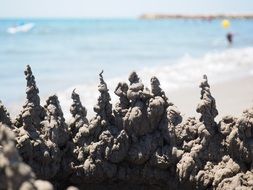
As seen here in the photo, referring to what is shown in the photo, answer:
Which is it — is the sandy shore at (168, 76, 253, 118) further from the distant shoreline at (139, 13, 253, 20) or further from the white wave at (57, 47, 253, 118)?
the distant shoreline at (139, 13, 253, 20)

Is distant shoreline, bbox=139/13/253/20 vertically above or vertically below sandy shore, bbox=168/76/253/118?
above

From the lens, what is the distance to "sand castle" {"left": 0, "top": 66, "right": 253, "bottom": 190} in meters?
4.25

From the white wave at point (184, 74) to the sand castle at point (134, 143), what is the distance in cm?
486

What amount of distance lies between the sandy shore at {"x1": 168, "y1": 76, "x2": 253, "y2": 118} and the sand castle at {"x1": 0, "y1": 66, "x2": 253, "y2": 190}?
526 centimetres

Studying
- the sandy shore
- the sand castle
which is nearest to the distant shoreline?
the sandy shore

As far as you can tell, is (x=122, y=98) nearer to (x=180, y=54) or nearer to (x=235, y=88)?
(x=235, y=88)

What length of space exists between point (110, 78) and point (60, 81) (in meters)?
1.51

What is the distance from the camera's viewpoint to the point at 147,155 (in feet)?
14.4

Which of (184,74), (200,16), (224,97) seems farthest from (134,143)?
(200,16)

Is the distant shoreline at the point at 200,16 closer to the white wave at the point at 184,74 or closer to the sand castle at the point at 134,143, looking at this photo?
the white wave at the point at 184,74

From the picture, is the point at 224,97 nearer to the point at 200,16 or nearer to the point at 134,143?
the point at 134,143

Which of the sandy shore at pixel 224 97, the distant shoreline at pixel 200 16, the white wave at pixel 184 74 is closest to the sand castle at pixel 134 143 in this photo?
the white wave at pixel 184 74

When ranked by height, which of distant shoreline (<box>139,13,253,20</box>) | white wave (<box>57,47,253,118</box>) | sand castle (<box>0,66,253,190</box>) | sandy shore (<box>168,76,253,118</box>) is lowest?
sand castle (<box>0,66,253,190</box>)

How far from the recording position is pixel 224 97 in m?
11.5
